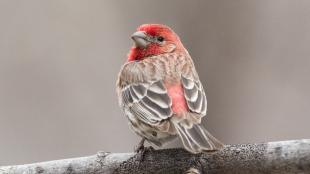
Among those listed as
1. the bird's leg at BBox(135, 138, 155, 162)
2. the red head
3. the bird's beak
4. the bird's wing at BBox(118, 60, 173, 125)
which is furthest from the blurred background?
the bird's leg at BBox(135, 138, 155, 162)

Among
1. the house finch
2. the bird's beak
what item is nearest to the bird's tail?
the house finch

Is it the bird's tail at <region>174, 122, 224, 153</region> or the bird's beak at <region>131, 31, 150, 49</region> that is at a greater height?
the bird's beak at <region>131, 31, 150, 49</region>

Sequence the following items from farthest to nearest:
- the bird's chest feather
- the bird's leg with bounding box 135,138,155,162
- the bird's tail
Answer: the bird's chest feather
the bird's leg with bounding box 135,138,155,162
the bird's tail

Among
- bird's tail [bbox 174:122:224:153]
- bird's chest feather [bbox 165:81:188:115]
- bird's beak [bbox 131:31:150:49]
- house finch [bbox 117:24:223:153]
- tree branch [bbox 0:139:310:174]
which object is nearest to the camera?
tree branch [bbox 0:139:310:174]

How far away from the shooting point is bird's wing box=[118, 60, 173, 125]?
20.3 feet

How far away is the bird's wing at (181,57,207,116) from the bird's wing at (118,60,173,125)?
17cm

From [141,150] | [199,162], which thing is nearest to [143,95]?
[141,150]

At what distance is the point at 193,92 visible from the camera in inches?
254

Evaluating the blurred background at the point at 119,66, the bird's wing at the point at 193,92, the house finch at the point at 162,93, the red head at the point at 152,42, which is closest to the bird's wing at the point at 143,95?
the house finch at the point at 162,93

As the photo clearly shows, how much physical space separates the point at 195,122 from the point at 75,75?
10.6 feet

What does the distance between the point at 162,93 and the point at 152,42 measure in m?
1.30

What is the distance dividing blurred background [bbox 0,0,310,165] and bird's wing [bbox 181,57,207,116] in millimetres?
1575

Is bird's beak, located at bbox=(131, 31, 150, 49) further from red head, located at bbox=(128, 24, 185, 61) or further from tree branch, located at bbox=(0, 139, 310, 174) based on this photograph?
tree branch, located at bbox=(0, 139, 310, 174)

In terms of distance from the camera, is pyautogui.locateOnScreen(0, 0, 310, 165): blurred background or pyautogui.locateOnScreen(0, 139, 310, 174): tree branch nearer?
pyautogui.locateOnScreen(0, 139, 310, 174): tree branch
